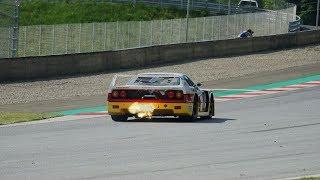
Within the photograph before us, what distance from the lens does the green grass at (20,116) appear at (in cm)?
2441

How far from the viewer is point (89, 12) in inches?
2653

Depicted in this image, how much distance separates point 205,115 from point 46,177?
12062 millimetres

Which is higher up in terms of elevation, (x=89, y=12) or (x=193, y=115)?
(x=193, y=115)

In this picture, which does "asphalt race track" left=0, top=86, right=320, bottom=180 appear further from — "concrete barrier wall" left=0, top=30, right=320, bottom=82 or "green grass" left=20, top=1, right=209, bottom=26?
"green grass" left=20, top=1, right=209, bottom=26

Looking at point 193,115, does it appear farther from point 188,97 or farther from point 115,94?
point 115,94

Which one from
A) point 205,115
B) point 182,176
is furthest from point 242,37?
point 182,176

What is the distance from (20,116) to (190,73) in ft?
60.4

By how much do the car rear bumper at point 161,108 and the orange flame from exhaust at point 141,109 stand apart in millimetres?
34

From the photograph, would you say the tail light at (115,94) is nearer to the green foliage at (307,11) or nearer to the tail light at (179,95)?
the tail light at (179,95)

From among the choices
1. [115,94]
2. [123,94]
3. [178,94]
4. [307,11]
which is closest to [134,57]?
[115,94]

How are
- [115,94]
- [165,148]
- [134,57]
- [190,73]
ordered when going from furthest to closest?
[134,57], [190,73], [115,94], [165,148]

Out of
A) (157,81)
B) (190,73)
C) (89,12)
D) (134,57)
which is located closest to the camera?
(157,81)

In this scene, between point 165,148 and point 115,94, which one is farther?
point 115,94

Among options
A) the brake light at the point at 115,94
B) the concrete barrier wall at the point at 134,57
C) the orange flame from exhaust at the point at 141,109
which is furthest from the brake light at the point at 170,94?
the concrete barrier wall at the point at 134,57
